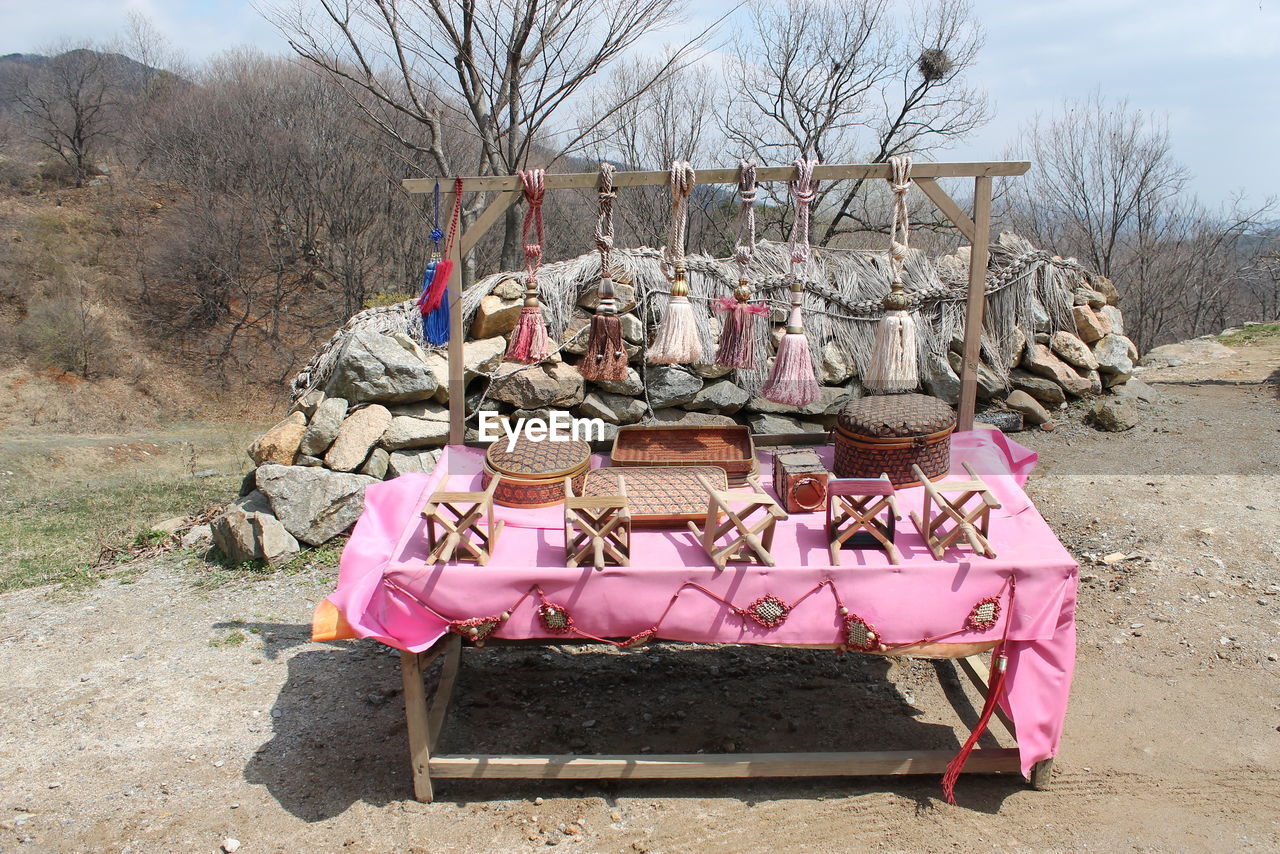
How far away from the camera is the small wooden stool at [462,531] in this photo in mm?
2887

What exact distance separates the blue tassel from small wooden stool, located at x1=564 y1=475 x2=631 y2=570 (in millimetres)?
1181

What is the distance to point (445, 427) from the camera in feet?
20.7

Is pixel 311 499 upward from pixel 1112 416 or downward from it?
downward

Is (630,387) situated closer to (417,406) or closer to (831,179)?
(417,406)

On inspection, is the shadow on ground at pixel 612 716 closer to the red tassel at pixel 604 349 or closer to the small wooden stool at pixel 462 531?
the small wooden stool at pixel 462 531

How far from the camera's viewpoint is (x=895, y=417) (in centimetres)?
338

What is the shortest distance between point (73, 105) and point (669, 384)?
2085 cm

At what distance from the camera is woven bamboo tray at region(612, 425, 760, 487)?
12.3 ft

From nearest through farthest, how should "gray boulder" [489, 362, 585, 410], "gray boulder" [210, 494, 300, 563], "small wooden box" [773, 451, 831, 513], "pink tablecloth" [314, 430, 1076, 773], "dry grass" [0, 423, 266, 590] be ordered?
"pink tablecloth" [314, 430, 1076, 773]
"small wooden box" [773, 451, 831, 513]
"gray boulder" [210, 494, 300, 563]
"dry grass" [0, 423, 266, 590]
"gray boulder" [489, 362, 585, 410]

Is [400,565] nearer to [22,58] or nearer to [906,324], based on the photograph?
[906,324]

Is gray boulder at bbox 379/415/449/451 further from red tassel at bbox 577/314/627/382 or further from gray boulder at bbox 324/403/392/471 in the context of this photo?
red tassel at bbox 577/314/627/382

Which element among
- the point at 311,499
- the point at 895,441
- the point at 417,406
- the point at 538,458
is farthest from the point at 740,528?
the point at 417,406

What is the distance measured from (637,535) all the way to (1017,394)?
18.5 feet

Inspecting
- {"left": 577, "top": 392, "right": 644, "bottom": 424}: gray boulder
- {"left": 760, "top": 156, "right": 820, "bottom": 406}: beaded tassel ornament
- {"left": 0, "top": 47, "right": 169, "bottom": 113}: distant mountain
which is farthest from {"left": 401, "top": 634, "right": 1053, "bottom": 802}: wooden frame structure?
{"left": 0, "top": 47, "right": 169, "bottom": 113}: distant mountain
